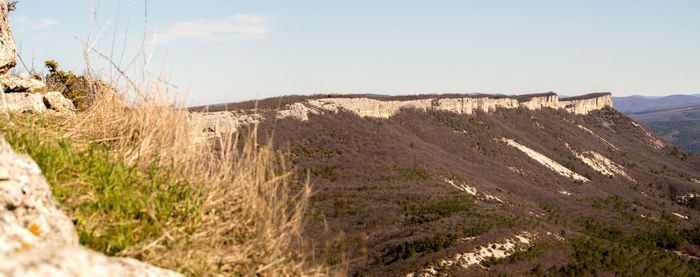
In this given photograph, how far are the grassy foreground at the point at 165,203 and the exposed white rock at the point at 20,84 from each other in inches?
123

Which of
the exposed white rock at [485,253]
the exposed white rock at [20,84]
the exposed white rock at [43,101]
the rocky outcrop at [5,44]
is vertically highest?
the rocky outcrop at [5,44]

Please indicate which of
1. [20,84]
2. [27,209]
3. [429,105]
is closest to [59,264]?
[27,209]

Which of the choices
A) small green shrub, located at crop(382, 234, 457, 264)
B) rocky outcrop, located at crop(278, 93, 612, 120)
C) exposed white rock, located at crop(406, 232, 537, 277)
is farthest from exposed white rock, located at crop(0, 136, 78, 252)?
rocky outcrop, located at crop(278, 93, 612, 120)

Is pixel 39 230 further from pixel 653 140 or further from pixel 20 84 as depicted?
pixel 653 140

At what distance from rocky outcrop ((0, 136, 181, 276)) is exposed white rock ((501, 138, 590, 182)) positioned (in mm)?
111258

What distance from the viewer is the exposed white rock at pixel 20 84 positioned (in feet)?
26.2

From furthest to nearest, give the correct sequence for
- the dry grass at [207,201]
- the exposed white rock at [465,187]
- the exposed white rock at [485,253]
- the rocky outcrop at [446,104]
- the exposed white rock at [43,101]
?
the rocky outcrop at [446,104], the exposed white rock at [465,187], the exposed white rock at [485,253], the exposed white rock at [43,101], the dry grass at [207,201]

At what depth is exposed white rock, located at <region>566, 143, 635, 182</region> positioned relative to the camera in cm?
11396

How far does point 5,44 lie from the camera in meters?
7.64

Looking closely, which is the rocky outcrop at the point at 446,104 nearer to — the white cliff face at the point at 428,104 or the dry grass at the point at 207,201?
the white cliff face at the point at 428,104

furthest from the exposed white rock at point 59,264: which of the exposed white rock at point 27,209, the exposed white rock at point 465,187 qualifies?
the exposed white rock at point 465,187

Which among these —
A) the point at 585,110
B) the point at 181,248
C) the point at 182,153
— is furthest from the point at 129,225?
the point at 585,110

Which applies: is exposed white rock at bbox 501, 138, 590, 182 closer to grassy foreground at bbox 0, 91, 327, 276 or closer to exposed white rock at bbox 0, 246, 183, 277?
grassy foreground at bbox 0, 91, 327, 276

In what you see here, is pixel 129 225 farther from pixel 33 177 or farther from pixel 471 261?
pixel 471 261
